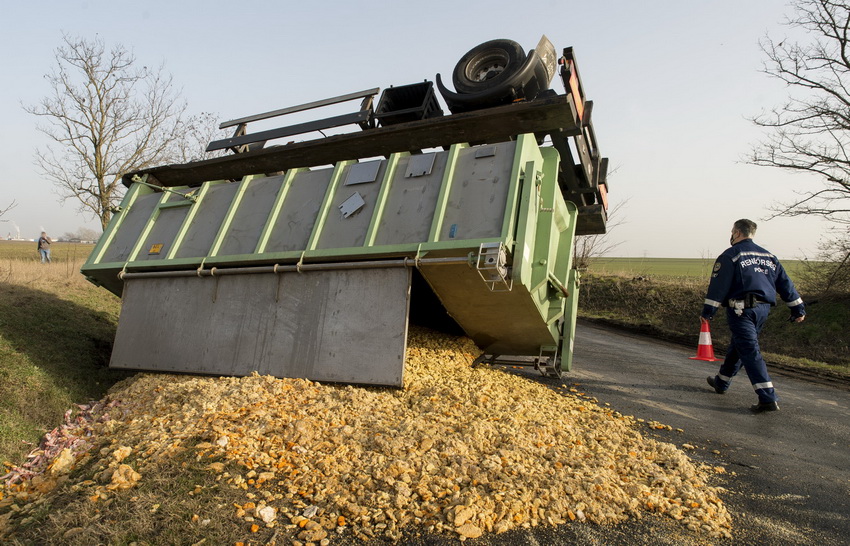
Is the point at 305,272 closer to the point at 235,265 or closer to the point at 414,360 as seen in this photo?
the point at 235,265

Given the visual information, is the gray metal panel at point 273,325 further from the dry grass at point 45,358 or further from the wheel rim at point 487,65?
the wheel rim at point 487,65

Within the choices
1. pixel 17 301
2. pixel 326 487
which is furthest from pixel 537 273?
pixel 17 301

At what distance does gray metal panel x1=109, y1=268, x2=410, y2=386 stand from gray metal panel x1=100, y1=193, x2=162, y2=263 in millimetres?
477

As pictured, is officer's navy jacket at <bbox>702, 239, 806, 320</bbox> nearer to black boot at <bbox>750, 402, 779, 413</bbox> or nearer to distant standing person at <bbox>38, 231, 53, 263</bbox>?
black boot at <bbox>750, 402, 779, 413</bbox>

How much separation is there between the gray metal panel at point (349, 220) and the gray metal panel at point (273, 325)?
27 cm

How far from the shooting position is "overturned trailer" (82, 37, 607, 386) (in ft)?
13.9

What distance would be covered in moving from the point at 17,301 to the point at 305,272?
15.5 ft

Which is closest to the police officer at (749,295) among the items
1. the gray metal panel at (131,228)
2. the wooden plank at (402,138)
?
the wooden plank at (402,138)

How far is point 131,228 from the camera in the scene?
589cm

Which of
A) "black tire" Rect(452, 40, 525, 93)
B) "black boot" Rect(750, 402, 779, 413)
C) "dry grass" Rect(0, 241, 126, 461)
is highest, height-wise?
"black tire" Rect(452, 40, 525, 93)

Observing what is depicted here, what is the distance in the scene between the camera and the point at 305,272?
4.62m

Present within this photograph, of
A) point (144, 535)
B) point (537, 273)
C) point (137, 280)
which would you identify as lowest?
point (144, 535)

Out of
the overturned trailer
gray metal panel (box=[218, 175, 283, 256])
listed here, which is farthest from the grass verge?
gray metal panel (box=[218, 175, 283, 256])

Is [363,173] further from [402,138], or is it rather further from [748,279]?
[748,279]
